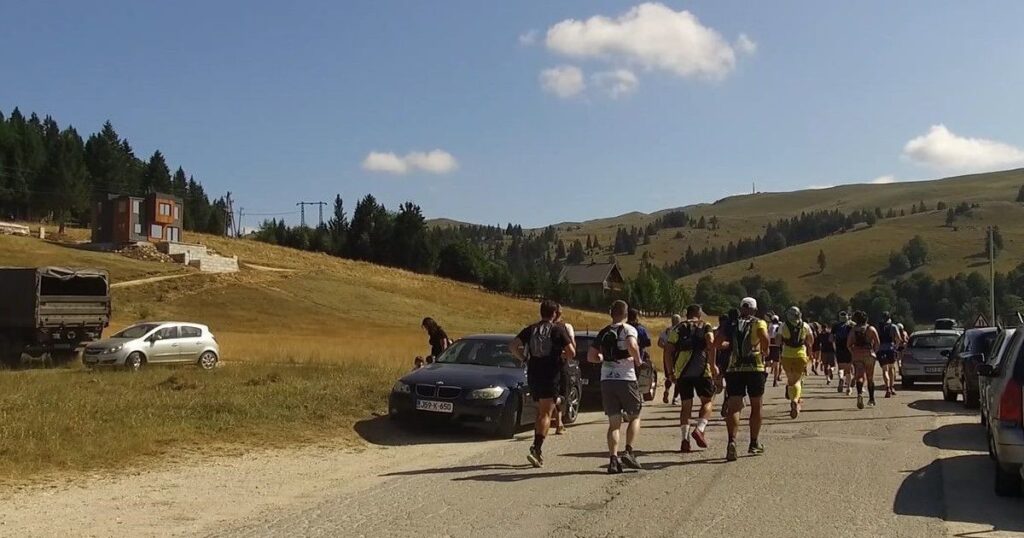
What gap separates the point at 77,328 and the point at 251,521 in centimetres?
2219

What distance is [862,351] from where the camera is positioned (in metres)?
17.2

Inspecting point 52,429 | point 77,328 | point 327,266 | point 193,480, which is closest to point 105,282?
point 77,328

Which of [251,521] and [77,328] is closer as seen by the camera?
[251,521]

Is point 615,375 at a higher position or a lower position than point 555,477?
higher

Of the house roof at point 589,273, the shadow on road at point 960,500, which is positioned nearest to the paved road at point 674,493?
the shadow on road at point 960,500

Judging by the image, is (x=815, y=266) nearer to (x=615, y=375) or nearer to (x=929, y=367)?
(x=929, y=367)

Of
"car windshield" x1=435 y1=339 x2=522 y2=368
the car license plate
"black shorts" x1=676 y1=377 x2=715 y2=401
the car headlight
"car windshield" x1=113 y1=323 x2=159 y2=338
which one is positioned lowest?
the car license plate

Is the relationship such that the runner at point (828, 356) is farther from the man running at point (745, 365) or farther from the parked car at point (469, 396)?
the man running at point (745, 365)

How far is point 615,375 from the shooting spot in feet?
32.5

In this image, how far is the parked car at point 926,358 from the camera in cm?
2294

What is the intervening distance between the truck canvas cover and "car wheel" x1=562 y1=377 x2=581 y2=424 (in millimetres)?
17536

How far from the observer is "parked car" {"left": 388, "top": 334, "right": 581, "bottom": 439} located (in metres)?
12.4

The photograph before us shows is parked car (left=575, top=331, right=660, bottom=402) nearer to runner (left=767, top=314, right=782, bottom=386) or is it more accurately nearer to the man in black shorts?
runner (left=767, top=314, right=782, bottom=386)

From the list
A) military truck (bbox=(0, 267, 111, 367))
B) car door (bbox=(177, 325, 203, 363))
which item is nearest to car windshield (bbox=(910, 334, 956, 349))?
car door (bbox=(177, 325, 203, 363))
